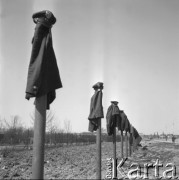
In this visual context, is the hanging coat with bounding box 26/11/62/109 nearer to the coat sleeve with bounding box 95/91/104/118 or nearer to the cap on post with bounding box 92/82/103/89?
the coat sleeve with bounding box 95/91/104/118

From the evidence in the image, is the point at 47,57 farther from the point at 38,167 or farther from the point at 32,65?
the point at 38,167

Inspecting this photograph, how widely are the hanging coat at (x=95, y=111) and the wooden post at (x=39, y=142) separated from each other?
3322 mm

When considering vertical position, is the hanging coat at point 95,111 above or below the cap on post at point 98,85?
below

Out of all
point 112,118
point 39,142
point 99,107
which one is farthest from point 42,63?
point 112,118

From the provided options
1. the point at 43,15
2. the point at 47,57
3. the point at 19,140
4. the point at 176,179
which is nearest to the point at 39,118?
the point at 47,57

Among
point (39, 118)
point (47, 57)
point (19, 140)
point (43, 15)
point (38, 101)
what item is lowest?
point (19, 140)

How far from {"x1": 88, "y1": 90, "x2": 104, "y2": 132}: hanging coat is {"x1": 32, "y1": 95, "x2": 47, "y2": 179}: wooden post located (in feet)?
10.9

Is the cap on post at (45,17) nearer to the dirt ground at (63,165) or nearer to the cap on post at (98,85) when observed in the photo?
the cap on post at (98,85)

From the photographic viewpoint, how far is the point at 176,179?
7508mm

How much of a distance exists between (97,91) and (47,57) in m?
3.46

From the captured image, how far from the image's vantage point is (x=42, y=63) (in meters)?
3.15

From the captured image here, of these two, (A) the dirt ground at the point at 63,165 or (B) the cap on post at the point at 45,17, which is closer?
(B) the cap on post at the point at 45,17

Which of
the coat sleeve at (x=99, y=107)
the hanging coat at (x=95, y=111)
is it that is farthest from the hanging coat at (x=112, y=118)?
the coat sleeve at (x=99, y=107)

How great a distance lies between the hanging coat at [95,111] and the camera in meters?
6.31
